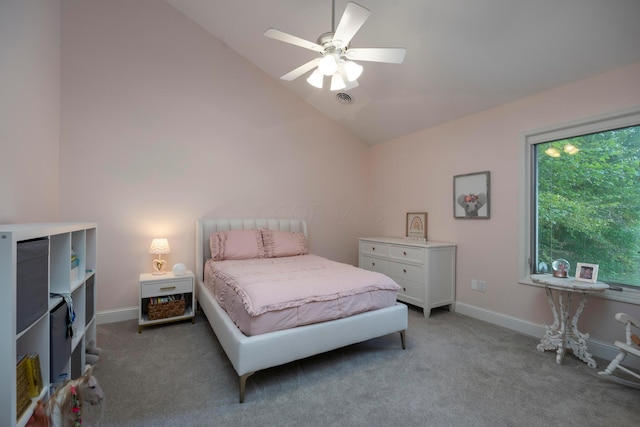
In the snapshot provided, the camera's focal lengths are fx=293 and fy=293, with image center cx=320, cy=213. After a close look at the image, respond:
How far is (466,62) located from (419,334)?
8.53ft

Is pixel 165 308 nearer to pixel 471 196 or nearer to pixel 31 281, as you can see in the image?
pixel 31 281

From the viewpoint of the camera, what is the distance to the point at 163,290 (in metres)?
2.99

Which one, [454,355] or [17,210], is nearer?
[17,210]

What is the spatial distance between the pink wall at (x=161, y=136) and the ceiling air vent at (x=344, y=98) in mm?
594

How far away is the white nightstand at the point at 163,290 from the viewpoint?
2897 mm

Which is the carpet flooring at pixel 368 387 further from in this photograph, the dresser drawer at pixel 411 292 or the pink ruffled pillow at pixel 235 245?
the pink ruffled pillow at pixel 235 245

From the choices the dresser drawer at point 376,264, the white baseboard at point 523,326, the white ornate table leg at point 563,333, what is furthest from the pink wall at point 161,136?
the white ornate table leg at point 563,333

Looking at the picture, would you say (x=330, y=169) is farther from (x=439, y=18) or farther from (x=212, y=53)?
(x=439, y=18)

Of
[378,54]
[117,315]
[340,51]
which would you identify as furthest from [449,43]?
[117,315]

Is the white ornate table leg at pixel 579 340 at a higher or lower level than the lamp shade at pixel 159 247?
lower

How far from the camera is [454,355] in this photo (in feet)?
7.98

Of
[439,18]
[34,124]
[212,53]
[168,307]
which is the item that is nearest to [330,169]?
[212,53]

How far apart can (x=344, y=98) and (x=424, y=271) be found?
2.41 metres

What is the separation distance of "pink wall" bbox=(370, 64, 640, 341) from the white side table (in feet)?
0.78
